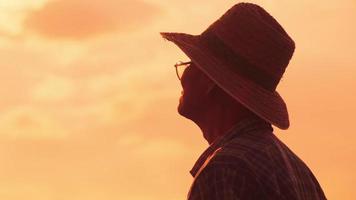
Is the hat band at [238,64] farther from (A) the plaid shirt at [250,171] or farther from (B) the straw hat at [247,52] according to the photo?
(A) the plaid shirt at [250,171]

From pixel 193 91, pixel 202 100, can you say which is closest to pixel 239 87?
pixel 202 100

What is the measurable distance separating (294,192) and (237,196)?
0.45m

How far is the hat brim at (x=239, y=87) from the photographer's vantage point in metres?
6.91

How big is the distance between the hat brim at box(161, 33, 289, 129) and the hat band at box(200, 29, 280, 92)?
0.03m

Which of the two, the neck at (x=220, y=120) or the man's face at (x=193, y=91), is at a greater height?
the man's face at (x=193, y=91)

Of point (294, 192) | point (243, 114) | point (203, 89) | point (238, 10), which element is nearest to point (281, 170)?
point (294, 192)

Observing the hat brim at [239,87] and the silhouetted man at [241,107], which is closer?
the silhouetted man at [241,107]

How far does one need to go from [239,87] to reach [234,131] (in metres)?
0.42

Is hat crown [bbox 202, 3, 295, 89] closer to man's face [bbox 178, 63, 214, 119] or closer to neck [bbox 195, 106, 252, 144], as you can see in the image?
man's face [bbox 178, 63, 214, 119]

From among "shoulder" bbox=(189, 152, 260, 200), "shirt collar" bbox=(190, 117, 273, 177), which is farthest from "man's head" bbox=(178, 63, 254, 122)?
"shoulder" bbox=(189, 152, 260, 200)

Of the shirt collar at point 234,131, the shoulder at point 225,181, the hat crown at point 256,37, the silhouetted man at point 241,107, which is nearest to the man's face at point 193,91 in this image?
the silhouetted man at point 241,107

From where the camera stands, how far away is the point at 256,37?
733 cm

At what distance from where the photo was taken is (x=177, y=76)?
25.9 feet

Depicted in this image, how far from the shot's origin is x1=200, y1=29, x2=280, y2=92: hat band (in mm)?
7262
